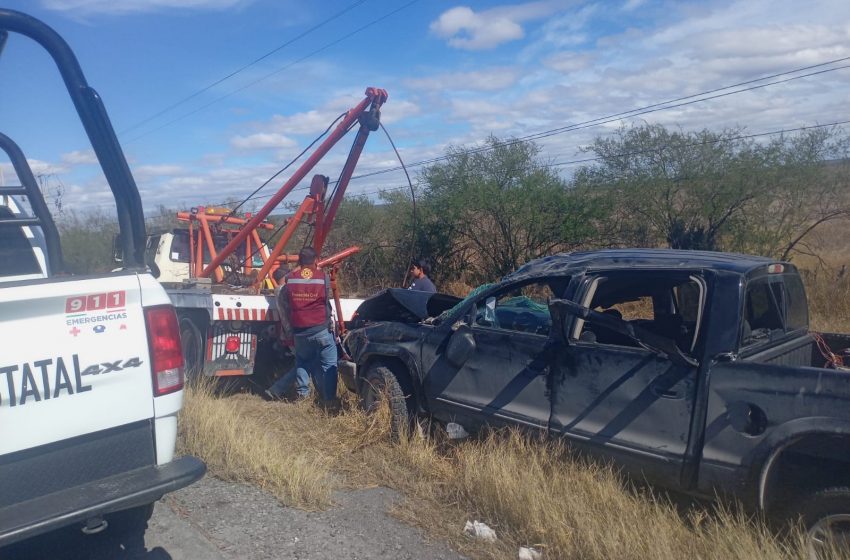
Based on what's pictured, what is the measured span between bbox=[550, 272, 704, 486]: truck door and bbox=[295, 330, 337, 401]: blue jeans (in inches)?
127

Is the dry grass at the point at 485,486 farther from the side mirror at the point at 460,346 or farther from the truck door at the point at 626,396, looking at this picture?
the side mirror at the point at 460,346

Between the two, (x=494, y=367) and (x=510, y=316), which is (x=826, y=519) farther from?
(x=510, y=316)

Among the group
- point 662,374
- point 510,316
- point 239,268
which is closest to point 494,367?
point 510,316

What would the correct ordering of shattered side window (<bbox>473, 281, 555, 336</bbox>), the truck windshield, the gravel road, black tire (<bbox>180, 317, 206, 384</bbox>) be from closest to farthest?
A: 1. the gravel road
2. the truck windshield
3. shattered side window (<bbox>473, 281, 555, 336</bbox>)
4. black tire (<bbox>180, 317, 206, 384</bbox>)

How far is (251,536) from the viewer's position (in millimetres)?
4305

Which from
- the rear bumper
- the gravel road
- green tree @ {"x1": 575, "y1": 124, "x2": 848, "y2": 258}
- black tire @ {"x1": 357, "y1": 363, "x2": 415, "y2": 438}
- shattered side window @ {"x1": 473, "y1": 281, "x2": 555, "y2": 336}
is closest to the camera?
the rear bumper

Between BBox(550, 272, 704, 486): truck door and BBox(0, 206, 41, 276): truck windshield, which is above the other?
BBox(0, 206, 41, 276): truck windshield

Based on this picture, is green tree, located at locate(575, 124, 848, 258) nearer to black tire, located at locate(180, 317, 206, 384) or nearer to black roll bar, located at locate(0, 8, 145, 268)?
black tire, located at locate(180, 317, 206, 384)

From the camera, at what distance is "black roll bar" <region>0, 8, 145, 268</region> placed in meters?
3.71

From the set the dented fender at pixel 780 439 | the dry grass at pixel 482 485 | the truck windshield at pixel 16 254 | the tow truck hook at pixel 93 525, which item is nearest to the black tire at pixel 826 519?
the dry grass at pixel 482 485

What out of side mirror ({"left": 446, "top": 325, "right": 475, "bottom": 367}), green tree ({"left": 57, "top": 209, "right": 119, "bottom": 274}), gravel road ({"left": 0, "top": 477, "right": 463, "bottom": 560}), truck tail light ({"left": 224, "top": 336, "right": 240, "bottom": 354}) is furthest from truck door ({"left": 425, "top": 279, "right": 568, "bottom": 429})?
green tree ({"left": 57, "top": 209, "right": 119, "bottom": 274})

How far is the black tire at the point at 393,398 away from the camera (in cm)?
604

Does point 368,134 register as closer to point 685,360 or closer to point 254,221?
point 254,221

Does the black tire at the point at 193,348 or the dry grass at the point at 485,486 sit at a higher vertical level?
the black tire at the point at 193,348
